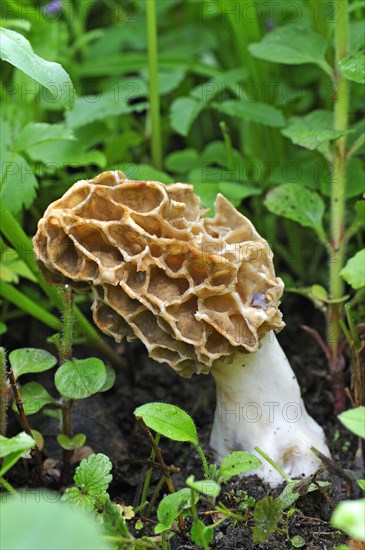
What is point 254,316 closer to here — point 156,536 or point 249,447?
point 249,447

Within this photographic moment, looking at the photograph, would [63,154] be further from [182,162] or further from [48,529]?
[48,529]

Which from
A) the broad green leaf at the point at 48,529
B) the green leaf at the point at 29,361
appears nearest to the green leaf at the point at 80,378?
the green leaf at the point at 29,361

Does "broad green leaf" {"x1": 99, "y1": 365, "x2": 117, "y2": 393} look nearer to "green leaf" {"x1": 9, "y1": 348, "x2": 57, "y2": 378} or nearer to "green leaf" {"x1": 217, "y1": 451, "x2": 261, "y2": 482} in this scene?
"green leaf" {"x1": 9, "y1": 348, "x2": 57, "y2": 378}

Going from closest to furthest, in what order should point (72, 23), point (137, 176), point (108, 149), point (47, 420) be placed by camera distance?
point (47, 420) → point (137, 176) → point (108, 149) → point (72, 23)

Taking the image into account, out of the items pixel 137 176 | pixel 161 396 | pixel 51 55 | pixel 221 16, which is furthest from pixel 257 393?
pixel 221 16

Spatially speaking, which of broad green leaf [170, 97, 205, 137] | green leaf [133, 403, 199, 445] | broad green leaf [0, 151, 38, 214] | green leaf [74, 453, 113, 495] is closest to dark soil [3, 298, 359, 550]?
green leaf [74, 453, 113, 495]

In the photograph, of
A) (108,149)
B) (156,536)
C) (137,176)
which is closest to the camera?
(156,536)
